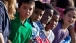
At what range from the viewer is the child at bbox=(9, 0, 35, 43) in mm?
3297

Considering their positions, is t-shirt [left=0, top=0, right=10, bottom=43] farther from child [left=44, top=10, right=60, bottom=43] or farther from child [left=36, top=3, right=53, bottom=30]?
child [left=44, top=10, right=60, bottom=43]

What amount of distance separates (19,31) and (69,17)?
1448 millimetres

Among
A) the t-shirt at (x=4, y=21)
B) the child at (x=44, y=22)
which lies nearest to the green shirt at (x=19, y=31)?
the child at (x=44, y=22)

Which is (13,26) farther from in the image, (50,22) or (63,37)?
(63,37)

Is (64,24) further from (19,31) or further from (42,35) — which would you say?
(19,31)

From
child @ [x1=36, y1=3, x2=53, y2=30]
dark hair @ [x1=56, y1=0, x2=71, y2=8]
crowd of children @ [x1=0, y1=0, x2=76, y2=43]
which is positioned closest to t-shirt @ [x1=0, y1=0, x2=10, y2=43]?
crowd of children @ [x1=0, y1=0, x2=76, y2=43]

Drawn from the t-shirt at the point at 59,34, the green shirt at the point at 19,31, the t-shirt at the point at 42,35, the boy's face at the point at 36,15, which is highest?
the boy's face at the point at 36,15

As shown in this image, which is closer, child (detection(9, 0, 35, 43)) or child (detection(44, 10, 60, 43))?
child (detection(9, 0, 35, 43))

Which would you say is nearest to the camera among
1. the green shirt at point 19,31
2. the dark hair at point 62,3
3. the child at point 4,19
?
the child at point 4,19

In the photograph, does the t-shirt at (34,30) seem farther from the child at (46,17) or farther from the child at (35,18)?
the child at (46,17)

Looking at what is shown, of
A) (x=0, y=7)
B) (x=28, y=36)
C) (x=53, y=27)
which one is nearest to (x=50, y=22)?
(x=53, y=27)

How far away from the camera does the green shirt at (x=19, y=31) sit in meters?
3.29

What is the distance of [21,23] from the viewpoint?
3.37 metres

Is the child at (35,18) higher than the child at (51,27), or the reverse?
the child at (35,18)
